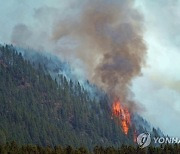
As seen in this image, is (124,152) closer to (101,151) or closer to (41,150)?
(101,151)

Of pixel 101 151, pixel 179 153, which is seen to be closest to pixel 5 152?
pixel 101 151

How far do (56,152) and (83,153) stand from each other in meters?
18.1

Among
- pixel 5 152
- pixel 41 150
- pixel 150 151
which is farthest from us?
pixel 150 151

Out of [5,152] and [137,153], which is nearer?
[5,152]

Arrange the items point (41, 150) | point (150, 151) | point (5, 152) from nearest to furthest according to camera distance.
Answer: point (5, 152) → point (41, 150) → point (150, 151)

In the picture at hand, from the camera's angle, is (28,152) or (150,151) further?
(150,151)

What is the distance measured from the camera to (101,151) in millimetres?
190375

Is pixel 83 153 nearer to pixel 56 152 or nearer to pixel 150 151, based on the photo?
pixel 56 152

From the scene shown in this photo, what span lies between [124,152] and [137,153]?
7342 millimetres

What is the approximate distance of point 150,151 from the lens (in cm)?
18762

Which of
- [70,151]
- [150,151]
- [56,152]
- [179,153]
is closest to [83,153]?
[70,151]

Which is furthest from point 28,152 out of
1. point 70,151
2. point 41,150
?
point 70,151

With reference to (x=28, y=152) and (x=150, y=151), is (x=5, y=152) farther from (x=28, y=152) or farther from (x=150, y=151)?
(x=150, y=151)

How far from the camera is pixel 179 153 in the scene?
188750 mm
